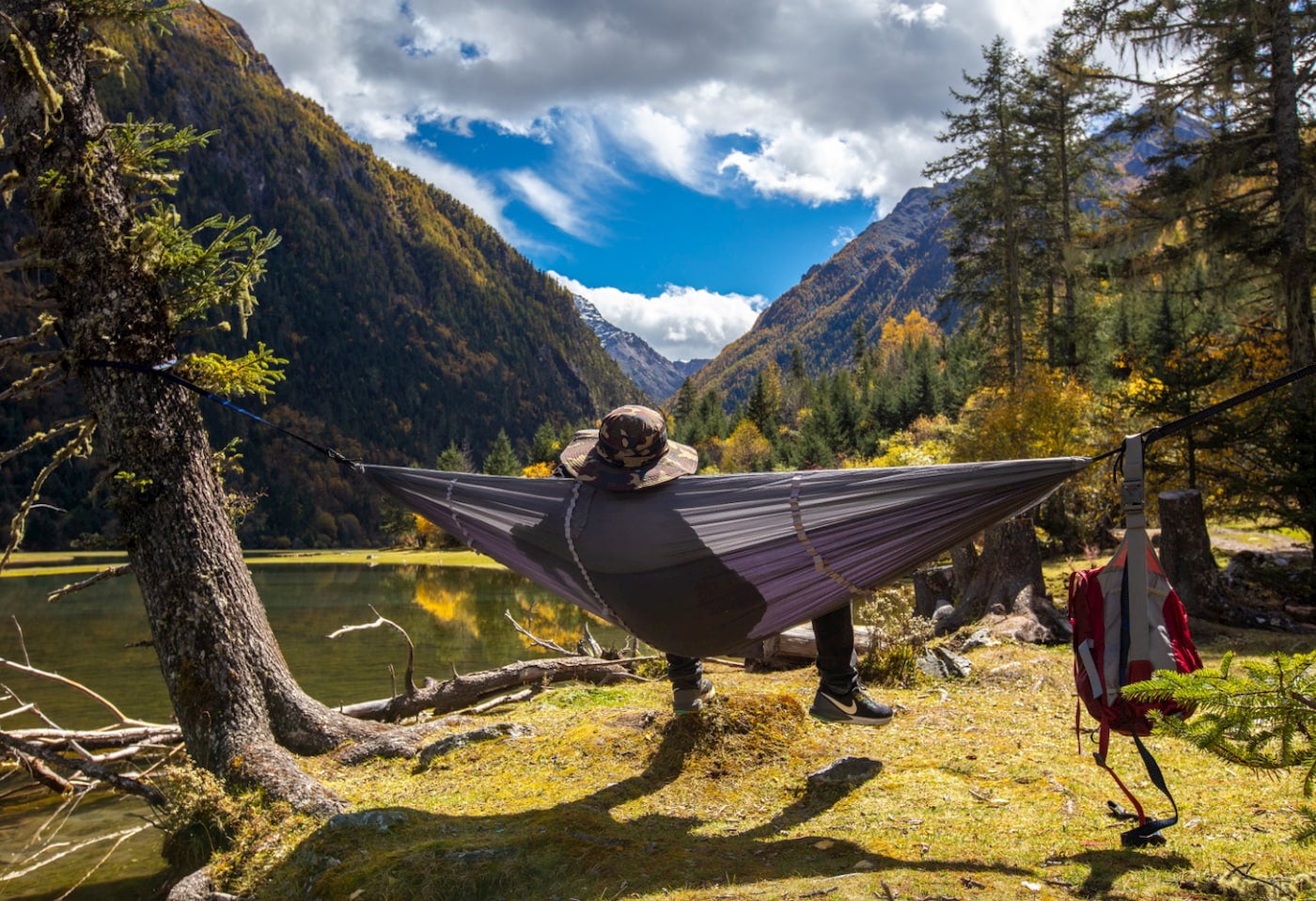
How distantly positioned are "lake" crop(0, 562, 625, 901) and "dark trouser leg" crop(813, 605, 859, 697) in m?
4.15

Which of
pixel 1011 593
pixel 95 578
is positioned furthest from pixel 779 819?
pixel 1011 593

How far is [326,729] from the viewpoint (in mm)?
5340

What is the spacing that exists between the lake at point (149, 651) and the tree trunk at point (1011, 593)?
6.90m

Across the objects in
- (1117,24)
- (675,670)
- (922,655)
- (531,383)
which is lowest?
(922,655)

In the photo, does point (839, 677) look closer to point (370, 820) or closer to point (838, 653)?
point (838, 653)

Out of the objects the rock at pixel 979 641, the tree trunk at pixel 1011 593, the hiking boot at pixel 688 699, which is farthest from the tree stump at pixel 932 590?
the hiking boot at pixel 688 699

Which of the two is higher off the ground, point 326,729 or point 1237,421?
point 1237,421

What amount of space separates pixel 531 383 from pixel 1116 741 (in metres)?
178

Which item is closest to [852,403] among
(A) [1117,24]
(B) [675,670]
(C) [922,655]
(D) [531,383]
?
(A) [1117,24]

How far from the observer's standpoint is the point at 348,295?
166m

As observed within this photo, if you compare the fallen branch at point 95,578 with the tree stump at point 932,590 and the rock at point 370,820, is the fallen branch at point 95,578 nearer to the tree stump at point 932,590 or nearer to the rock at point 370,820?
the rock at point 370,820

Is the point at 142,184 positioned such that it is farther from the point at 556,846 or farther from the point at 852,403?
the point at 852,403

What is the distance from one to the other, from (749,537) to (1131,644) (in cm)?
156

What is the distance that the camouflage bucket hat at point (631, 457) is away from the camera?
389 cm
